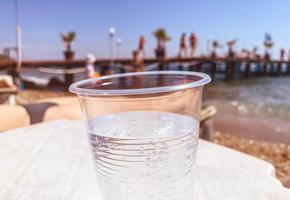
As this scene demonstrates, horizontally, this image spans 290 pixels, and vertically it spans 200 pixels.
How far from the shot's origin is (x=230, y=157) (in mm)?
1208

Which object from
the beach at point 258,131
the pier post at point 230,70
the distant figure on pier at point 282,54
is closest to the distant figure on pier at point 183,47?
the pier post at point 230,70

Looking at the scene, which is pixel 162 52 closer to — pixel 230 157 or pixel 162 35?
pixel 162 35

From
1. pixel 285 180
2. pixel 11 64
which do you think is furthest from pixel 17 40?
pixel 285 180

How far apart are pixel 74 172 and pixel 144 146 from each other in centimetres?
49

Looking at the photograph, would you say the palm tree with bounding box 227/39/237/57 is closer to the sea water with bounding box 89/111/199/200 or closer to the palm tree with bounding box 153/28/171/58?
the palm tree with bounding box 153/28/171/58

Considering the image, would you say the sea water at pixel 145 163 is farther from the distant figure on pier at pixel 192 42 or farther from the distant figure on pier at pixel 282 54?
the distant figure on pier at pixel 282 54

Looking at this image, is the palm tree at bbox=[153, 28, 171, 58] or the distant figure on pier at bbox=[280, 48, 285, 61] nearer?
the palm tree at bbox=[153, 28, 171, 58]

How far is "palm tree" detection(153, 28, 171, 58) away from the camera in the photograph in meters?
15.2

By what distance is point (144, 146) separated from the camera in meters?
0.65

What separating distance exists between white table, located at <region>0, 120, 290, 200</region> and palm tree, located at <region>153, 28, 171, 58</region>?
13891mm

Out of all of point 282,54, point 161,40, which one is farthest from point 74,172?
point 282,54

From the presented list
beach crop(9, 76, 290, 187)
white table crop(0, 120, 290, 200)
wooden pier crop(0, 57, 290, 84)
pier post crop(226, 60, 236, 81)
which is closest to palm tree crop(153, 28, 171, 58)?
wooden pier crop(0, 57, 290, 84)

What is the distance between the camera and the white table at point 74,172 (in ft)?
2.95

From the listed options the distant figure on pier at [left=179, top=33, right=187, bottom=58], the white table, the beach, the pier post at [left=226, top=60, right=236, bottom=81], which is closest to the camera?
the white table
